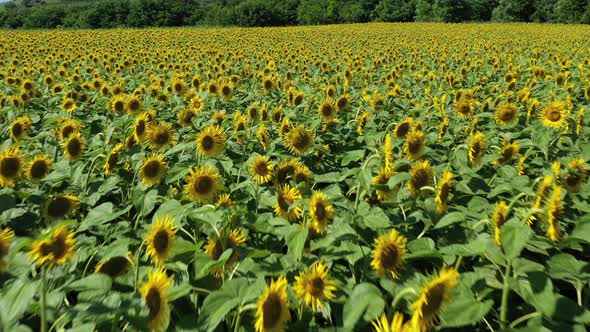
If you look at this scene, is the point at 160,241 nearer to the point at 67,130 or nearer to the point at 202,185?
the point at 202,185

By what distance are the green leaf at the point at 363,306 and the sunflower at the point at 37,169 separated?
7.56 feet

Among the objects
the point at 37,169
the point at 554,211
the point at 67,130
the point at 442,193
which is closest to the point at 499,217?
the point at 554,211

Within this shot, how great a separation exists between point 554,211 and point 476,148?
1056mm

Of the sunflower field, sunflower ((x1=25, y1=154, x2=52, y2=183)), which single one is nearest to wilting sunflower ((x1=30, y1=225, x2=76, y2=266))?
the sunflower field

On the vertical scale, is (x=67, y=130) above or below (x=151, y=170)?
below

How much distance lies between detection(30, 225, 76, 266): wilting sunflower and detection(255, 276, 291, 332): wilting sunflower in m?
0.85

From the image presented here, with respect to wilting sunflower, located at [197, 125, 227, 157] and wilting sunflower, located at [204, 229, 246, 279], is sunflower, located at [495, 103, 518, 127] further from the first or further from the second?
wilting sunflower, located at [204, 229, 246, 279]

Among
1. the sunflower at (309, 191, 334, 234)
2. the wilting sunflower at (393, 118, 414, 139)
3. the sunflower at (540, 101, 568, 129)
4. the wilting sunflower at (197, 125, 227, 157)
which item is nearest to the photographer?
the sunflower at (309, 191, 334, 234)

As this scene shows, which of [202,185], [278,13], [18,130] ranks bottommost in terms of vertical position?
[278,13]

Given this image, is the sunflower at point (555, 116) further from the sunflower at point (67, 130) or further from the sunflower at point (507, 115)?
the sunflower at point (67, 130)

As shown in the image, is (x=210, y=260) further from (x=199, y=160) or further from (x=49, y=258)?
(x=199, y=160)

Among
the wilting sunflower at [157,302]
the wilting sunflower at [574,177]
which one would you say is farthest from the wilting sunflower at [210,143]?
the wilting sunflower at [574,177]

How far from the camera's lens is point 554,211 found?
1921mm

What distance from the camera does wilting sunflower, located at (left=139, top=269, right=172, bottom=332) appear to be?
4.97ft
